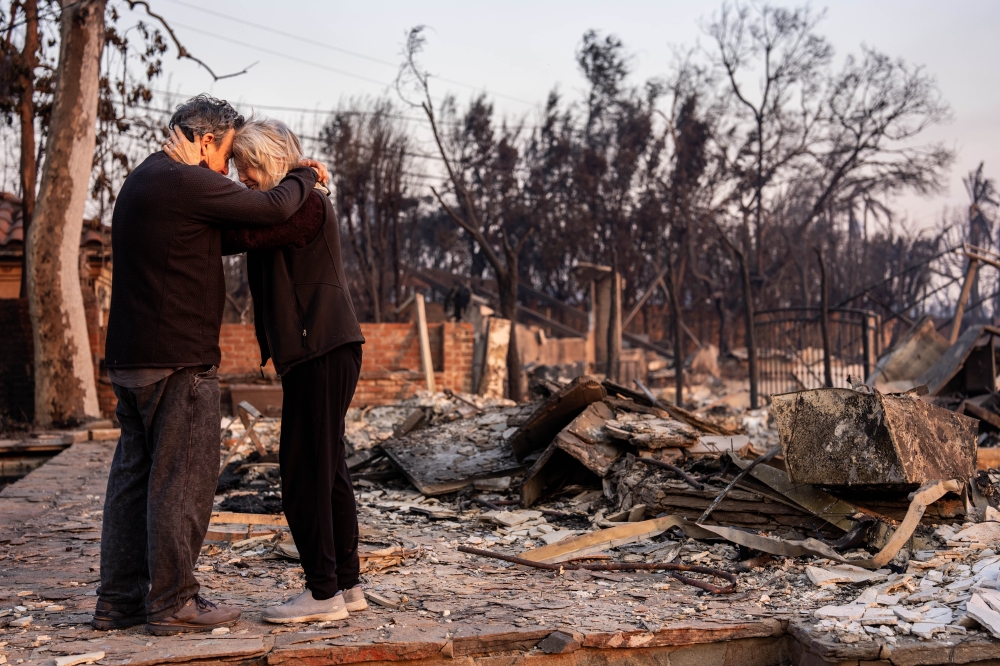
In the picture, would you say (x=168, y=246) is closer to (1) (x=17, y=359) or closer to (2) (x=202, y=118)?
(2) (x=202, y=118)

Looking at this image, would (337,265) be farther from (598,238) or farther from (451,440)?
(598,238)

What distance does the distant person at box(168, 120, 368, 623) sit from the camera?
264cm

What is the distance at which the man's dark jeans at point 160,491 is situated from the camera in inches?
100

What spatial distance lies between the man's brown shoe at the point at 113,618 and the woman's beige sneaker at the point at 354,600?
0.64m

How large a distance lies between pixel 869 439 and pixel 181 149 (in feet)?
10.4

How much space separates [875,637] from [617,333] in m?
A: 15.3

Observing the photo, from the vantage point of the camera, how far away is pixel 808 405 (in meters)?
4.18

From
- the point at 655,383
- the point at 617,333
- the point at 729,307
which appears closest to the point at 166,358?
the point at 617,333

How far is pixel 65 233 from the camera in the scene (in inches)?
405

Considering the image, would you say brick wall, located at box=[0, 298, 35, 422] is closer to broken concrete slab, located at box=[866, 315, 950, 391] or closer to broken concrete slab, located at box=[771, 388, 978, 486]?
broken concrete slab, located at box=[771, 388, 978, 486]

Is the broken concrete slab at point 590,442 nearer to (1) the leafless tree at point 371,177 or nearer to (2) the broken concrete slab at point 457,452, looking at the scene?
(2) the broken concrete slab at point 457,452

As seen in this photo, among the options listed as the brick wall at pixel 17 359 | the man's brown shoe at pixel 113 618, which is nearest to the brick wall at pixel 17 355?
the brick wall at pixel 17 359

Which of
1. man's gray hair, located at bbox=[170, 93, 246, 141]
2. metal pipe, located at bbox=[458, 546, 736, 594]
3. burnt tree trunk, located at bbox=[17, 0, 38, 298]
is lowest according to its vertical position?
metal pipe, located at bbox=[458, 546, 736, 594]

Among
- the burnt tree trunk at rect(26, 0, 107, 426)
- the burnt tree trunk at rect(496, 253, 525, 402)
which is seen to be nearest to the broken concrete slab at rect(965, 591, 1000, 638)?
the burnt tree trunk at rect(26, 0, 107, 426)
